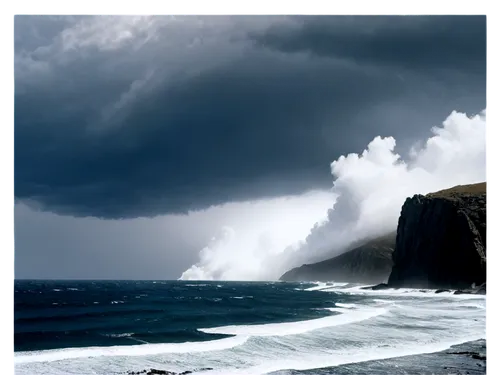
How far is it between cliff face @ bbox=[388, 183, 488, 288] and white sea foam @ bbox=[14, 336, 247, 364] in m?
44.1

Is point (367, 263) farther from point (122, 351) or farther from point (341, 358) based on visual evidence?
point (122, 351)

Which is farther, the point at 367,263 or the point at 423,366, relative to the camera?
the point at 367,263

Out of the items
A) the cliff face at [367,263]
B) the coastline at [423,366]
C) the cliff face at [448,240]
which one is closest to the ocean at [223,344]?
the coastline at [423,366]

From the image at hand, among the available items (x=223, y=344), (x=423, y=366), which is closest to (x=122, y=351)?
(x=223, y=344)

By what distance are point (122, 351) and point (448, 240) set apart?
51.5 m

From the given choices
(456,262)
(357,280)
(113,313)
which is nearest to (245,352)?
(113,313)

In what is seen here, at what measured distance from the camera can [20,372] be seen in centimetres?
1195

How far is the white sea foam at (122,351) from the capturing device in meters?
14.7

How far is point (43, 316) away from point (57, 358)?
1797 centimetres

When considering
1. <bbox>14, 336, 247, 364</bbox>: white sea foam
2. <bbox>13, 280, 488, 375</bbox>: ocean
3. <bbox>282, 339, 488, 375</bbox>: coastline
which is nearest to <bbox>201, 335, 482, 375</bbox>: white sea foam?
<bbox>13, 280, 488, 375</bbox>: ocean

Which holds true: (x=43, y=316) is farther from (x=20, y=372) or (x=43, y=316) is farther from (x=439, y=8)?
(x=439, y=8)

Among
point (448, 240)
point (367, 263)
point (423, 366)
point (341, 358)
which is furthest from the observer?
point (367, 263)

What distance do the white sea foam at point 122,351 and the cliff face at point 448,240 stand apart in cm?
4412

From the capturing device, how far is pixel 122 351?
15.6m
